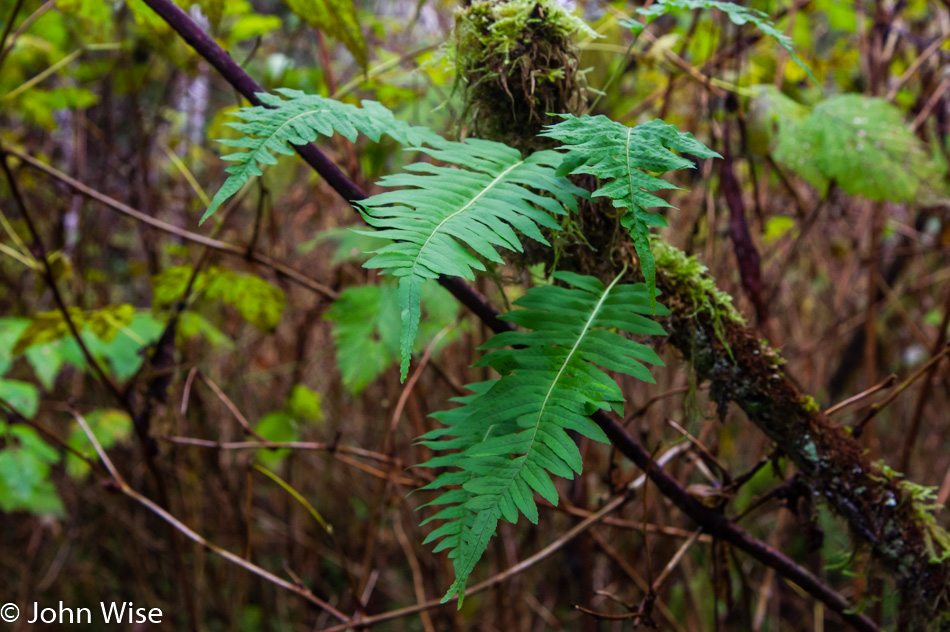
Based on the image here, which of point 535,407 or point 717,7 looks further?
point 717,7

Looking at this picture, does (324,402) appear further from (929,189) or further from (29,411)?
(929,189)

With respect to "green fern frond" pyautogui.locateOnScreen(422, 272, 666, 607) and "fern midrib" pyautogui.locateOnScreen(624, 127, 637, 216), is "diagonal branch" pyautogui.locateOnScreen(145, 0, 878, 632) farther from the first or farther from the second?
"fern midrib" pyautogui.locateOnScreen(624, 127, 637, 216)

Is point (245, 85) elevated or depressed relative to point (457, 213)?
elevated

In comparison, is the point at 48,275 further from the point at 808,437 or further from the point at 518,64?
the point at 808,437

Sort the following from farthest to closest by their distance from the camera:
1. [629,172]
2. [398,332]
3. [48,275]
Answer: [398,332], [48,275], [629,172]

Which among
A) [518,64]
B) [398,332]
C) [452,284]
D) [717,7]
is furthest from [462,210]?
[398,332]

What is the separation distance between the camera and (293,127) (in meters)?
0.65

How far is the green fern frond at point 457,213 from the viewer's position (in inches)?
20.1

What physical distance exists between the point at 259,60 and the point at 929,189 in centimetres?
298

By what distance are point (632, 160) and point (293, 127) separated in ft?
1.21

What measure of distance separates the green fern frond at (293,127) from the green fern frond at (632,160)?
0.23 m

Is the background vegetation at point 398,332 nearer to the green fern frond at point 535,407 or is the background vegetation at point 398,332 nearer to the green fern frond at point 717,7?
the green fern frond at point 717,7

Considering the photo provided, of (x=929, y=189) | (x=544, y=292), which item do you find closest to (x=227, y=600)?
(x=544, y=292)

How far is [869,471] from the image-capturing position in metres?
0.83
